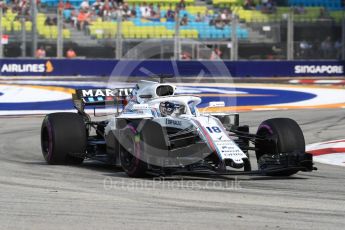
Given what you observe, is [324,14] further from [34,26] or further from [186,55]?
[34,26]

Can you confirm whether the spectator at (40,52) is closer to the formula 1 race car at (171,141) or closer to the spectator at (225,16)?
the spectator at (225,16)

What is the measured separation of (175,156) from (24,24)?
23.2 metres

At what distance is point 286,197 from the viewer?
8.82 metres

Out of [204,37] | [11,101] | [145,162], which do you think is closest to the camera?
[145,162]

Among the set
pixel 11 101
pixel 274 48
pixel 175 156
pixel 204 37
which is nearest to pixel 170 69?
pixel 204 37

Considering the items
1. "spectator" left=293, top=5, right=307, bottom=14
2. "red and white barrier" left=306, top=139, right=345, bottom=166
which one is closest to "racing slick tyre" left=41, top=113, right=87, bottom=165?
"red and white barrier" left=306, top=139, right=345, bottom=166

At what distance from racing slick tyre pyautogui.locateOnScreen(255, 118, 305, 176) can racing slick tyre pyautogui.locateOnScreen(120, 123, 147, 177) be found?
62.7 inches

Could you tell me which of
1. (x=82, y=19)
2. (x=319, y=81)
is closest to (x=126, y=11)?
(x=82, y=19)

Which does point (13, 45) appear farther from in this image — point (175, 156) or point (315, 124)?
point (175, 156)

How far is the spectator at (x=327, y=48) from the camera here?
112 ft

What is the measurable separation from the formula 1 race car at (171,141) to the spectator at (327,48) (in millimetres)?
23203

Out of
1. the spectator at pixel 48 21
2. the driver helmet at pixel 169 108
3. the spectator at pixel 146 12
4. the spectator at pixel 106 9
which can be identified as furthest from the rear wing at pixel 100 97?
the spectator at pixel 106 9

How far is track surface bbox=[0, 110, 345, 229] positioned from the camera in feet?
24.1

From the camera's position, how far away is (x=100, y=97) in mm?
13031
